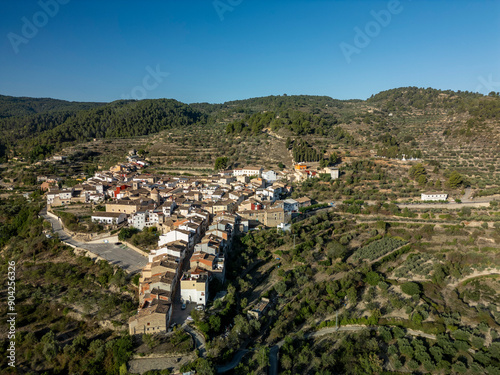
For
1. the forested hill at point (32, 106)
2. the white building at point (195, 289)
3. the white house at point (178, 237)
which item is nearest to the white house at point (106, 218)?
the white house at point (178, 237)

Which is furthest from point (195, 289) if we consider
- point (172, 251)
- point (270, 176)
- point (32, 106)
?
point (32, 106)

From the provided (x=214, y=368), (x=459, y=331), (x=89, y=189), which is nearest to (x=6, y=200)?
(x=89, y=189)

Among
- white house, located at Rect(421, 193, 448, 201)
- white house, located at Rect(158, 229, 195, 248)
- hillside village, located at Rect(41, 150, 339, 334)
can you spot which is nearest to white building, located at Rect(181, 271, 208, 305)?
hillside village, located at Rect(41, 150, 339, 334)

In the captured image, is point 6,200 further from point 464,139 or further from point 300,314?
point 464,139

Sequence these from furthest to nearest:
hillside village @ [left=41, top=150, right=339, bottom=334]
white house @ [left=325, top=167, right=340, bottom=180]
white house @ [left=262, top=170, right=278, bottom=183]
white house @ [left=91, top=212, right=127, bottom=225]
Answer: white house @ [left=262, top=170, right=278, bottom=183], white house @ [left=325, top=167, right=340, bottom=180], white house @ [left=91, top=212, right=127, bottom=225], hillside village @ [left=41, top=150, right=339, bottom=334]

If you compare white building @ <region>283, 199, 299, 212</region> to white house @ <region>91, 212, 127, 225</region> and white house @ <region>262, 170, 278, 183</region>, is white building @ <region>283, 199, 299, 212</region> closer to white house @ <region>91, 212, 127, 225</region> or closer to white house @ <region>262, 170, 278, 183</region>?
white house @ <region>262, 170, 278, 183</region>

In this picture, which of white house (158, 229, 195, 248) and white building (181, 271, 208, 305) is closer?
white building (181, 271, 208, 305)
